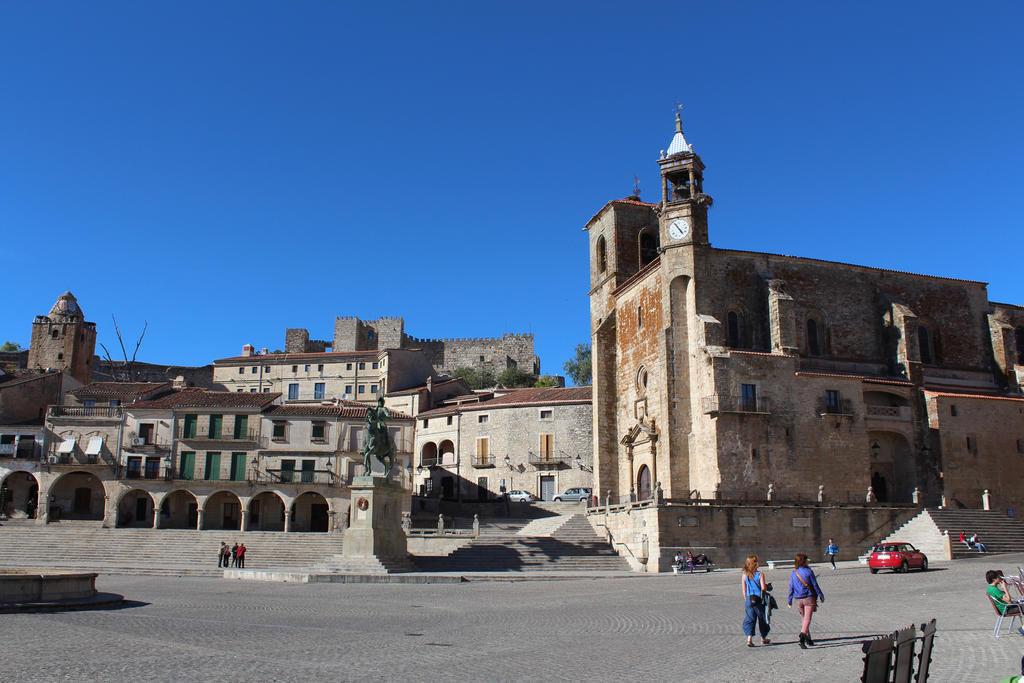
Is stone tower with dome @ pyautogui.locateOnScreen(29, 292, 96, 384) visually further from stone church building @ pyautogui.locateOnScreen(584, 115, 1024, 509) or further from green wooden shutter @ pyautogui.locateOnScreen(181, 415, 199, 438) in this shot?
stone church building @ pyautogui.locateOnScreen(584, 115, 1024, 509)

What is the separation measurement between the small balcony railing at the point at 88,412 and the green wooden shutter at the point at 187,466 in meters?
4.30

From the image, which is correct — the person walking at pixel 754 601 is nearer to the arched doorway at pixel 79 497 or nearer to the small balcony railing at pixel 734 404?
the small balcony railing at pixel 734 404

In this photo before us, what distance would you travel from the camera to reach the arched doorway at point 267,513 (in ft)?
150

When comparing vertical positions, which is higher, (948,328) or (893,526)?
(948,328)

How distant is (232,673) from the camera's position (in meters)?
8.87

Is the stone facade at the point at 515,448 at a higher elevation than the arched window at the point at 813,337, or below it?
below

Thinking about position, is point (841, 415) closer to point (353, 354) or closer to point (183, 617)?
point (183, 617)

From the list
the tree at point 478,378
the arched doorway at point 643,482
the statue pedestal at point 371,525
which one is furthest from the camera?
the tree at point 478,378

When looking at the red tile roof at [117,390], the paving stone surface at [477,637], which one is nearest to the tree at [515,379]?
the red tile roof at [117,390]

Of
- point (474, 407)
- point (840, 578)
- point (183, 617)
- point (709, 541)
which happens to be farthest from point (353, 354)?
point (183, 617)

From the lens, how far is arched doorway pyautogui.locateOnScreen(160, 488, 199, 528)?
44.4m

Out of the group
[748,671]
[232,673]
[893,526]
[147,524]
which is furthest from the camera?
[147,524]

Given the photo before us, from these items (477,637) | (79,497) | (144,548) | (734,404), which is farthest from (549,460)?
(477,637)

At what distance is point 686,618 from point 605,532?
21611mm
